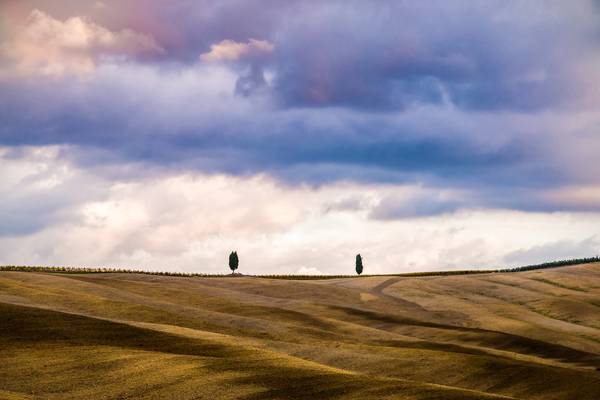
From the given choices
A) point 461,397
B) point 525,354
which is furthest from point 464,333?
point 461,397

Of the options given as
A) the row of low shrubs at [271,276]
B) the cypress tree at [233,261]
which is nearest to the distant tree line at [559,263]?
the row of low shrubs at [271,276]

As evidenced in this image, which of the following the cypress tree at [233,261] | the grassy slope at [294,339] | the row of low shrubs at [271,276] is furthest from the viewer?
the cypress tree at [233,261]

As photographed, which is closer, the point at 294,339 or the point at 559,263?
the point at 294,339

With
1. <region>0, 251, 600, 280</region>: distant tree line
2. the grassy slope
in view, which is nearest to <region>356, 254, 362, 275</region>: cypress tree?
<region>0, 251, 600, 280</region>: distant tree line

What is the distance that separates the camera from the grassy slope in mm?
40812

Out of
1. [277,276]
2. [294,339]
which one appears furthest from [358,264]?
[294,339]

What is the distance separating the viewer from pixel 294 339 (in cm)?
5909

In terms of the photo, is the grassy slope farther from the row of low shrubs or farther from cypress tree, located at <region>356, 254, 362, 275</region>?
cypress tree, located at <region>356, 254, 362, 275</region>

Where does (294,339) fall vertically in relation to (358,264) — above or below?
below

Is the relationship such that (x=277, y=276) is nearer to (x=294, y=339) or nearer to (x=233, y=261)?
(x=233, y=261)

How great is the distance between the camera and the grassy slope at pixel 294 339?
134 feet

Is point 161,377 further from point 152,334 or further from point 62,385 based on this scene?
point 152,334

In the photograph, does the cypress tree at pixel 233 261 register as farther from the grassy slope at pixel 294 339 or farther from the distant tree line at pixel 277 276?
the grassy slope at pixel 294 339

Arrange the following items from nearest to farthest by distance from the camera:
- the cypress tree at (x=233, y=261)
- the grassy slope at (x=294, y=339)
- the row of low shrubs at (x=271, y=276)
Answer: the grassy slope at (x=294, y=339) < the row of low shrubs at (x=271, y=276) < the cypress tree at (x=233, y=261)
